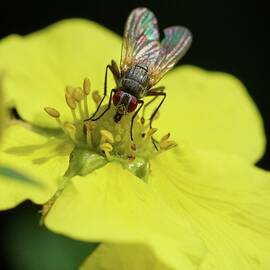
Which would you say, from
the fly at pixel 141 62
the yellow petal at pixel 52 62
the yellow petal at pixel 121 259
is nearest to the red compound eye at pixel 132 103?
the fly at pixel 141 62

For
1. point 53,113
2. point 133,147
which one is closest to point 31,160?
point 53,113

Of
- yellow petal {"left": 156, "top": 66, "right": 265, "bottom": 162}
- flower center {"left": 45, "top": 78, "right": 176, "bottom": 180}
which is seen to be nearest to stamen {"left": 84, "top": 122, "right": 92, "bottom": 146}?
flower center {"left": 45, "top": 78, "right": 176, "bottom": 180}

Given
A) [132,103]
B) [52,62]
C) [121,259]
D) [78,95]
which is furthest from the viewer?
[52,62]

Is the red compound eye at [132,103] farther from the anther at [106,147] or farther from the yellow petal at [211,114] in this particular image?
the yellow petal at [211,114]

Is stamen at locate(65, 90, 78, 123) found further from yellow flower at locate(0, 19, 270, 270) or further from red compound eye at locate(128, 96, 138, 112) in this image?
red compound eye at locate(128, 96, 138, 112)

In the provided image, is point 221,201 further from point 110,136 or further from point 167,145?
point 110,136

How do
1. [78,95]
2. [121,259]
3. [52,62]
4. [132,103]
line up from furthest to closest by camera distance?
[52,62], [78,95], [132,103], [121,259]

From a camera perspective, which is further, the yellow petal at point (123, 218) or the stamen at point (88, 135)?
the stamen at point (88, 135)

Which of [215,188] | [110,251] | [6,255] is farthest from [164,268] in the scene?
[6,255]
